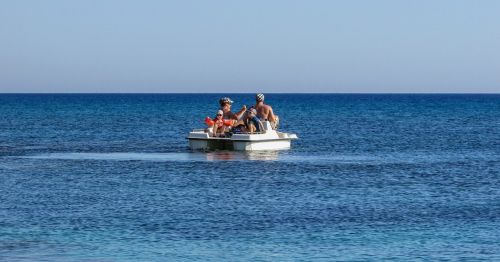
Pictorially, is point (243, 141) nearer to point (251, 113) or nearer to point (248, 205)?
point (251, 113)

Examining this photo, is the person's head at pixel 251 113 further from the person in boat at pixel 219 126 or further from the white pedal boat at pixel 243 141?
the person in boat at pixel 219 126

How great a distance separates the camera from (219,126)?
42.2 m

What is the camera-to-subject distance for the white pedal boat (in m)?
40.9

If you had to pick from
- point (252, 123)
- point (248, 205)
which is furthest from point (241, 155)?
point (248, 205)

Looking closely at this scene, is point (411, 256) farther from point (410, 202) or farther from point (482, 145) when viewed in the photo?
point (482, 145)

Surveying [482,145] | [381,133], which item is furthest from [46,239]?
[381,133]

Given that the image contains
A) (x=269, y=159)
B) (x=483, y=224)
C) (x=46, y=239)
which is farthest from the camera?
(x=269, y=159)

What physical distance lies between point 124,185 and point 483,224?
37.9ft

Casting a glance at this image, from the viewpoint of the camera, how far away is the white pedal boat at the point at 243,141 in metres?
40.9

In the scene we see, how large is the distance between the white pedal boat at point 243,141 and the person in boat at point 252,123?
0.94 feet

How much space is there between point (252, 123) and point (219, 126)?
4.70 ft

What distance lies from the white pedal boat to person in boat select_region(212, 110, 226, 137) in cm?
29

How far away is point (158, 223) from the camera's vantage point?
22.7 m

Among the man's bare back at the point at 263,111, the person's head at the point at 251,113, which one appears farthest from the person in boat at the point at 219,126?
the man's bare back at the point at 263,111
